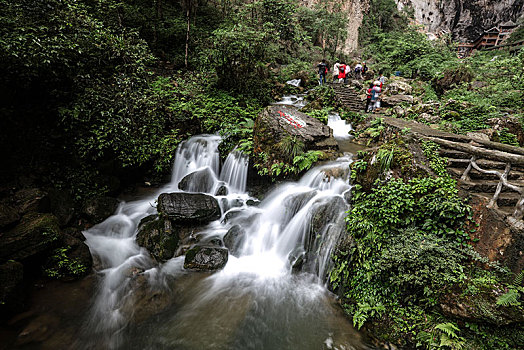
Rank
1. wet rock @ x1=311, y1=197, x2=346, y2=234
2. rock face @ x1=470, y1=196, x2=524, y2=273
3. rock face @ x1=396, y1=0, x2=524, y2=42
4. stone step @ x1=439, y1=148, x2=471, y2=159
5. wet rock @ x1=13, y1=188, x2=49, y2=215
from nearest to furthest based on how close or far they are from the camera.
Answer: rock face @ x1=470, y1=196, x2=524, y2=273
stone step @ x1=439, y1=148, x2=471, y2=159
wet rock @ x1=13, y1=188, x2=49, y2=215
wet rock @ x1=311, y1=197, x2=346, y2=234
rock face @ x1=396, y1=0, x2=524, y2=42

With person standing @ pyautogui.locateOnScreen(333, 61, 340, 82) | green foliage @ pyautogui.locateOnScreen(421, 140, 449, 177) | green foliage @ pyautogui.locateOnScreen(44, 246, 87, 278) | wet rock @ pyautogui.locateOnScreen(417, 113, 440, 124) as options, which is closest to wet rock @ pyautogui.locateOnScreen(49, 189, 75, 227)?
green foliage @ pyautogui.locateOnScreen(44, 246, 87, 278)

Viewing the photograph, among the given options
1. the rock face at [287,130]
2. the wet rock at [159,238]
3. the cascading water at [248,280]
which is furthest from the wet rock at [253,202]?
the wet rock at [159,238]

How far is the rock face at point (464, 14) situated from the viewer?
119 feet

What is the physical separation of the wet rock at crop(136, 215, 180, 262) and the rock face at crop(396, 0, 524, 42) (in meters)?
50.4

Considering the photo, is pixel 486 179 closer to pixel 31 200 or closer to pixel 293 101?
pixel 31 200

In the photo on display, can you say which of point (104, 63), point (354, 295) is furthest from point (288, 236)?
point (104, 63)

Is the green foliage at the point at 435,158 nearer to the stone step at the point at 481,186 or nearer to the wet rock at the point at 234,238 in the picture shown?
the stone step at the point at 481,186

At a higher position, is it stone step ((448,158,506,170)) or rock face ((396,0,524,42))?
rock face ((396,0,524,42))

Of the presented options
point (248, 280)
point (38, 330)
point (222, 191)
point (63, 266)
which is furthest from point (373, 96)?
point (38, 330)

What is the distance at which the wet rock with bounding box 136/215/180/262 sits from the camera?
6.40m

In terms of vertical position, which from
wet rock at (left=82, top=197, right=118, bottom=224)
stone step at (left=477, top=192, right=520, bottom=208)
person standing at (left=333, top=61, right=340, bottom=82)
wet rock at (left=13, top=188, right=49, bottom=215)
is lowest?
wet rock at (left=82, top=197, right=118, bottom=224)

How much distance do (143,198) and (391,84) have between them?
51.6ft

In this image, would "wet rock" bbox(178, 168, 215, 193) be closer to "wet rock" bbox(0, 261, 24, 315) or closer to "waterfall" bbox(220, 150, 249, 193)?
"waterfall" bbox(220, 150, 249, 193)

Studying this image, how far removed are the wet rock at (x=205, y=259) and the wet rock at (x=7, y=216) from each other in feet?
12.7
